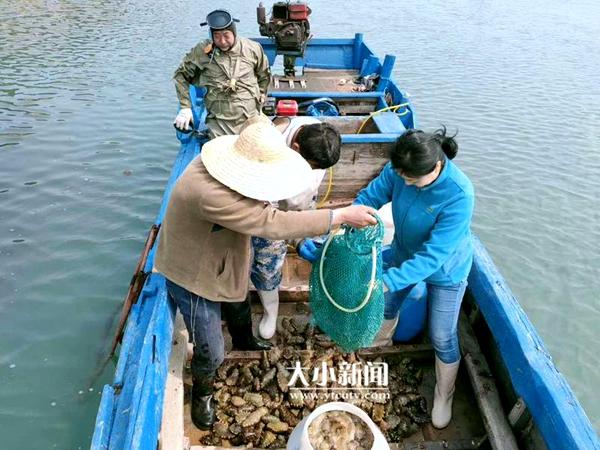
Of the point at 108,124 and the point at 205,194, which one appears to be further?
the point at 108,124

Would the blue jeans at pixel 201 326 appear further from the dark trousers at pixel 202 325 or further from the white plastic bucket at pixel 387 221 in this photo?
the white plastic bucket at pixel 387 221

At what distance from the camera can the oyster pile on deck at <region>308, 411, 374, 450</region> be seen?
7.59 feet

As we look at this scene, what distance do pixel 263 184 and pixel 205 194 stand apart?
0.96ft

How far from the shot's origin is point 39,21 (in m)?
17.9

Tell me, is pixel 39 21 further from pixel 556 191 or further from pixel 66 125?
pixel 556 191

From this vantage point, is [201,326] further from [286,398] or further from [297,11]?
[297,11]

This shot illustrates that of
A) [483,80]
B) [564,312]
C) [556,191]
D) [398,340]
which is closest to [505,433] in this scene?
[398,340]

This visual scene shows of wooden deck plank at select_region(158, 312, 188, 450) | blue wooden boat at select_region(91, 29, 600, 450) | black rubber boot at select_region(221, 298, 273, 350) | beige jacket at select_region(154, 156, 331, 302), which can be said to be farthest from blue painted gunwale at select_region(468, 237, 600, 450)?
wooden deck plank at select_region(158, 312, 188, 450)

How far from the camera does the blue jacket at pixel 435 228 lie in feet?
9.01

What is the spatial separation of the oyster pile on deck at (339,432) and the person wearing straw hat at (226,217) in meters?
0.90

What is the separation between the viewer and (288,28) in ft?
29.9

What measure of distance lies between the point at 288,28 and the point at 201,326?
7.69m

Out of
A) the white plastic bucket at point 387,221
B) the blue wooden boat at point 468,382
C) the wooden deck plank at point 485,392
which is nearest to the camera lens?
the blue wooden boat at point 468,382

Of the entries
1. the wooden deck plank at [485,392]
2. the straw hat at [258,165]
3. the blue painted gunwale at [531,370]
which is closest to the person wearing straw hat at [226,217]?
the straw hat at [258,165]
